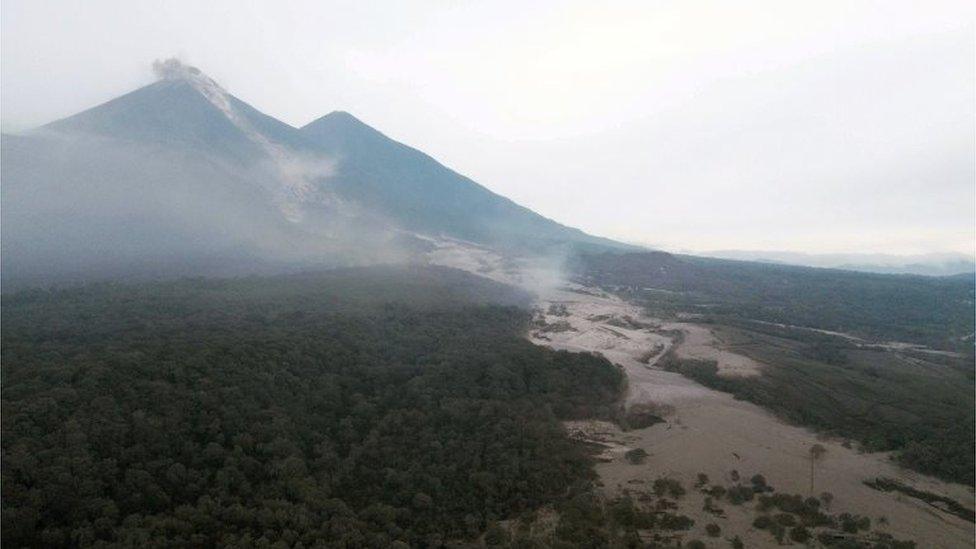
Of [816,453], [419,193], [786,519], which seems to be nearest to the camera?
[786,519]

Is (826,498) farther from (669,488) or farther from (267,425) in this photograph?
(267,425)

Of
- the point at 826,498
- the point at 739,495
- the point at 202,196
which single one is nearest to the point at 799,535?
the point at 739,495

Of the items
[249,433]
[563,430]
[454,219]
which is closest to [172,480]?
[249,433]

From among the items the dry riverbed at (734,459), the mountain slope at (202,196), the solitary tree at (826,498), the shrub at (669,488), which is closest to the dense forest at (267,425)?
the dry riverbed at (734,459)

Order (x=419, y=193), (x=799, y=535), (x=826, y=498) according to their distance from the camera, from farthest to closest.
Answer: (x=419, y=193) < (x=826, y=498) < (x=799, y=535)

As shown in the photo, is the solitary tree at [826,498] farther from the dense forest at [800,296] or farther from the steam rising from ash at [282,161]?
the steam rising from ash at [282,161]

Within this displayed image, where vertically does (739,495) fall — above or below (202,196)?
below
